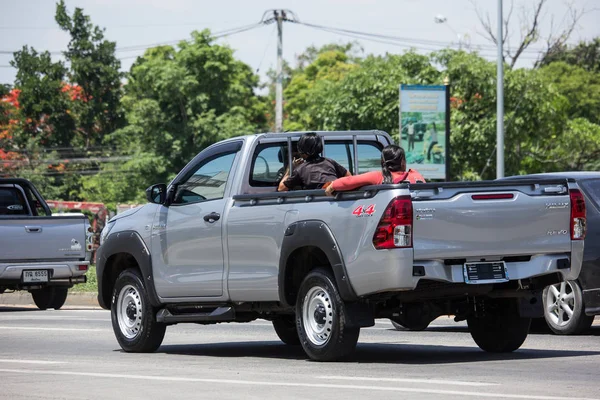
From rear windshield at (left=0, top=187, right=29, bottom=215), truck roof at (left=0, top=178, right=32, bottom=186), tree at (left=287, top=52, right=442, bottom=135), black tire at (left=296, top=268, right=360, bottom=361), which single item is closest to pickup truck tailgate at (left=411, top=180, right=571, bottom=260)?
black tire at (left=296, top=268, right=360, bottom=361)

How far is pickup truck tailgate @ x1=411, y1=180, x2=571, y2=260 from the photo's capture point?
992 cm

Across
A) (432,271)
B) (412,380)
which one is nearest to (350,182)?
(432,271)

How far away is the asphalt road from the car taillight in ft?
3.29

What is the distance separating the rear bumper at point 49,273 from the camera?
19.8 metres

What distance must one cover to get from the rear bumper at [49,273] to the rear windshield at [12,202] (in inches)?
72.8

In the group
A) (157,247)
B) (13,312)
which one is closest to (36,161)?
(13,312)

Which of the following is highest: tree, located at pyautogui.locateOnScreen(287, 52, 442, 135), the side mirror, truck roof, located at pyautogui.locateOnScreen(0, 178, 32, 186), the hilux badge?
tree, located at pyautogui.locateOnScreen(287, 52, 442, 135)

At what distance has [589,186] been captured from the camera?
1327 cm

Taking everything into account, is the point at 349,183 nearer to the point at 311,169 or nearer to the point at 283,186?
the point at 311,169

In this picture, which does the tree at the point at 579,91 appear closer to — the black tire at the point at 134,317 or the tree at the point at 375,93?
the tree at the point at 375,93

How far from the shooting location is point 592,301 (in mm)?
13148

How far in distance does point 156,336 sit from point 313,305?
7.61 feet

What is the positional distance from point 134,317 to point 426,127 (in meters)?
19.4

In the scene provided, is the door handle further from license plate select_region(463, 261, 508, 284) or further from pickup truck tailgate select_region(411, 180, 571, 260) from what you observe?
license plate select_region(463, 261, 508, 284)
